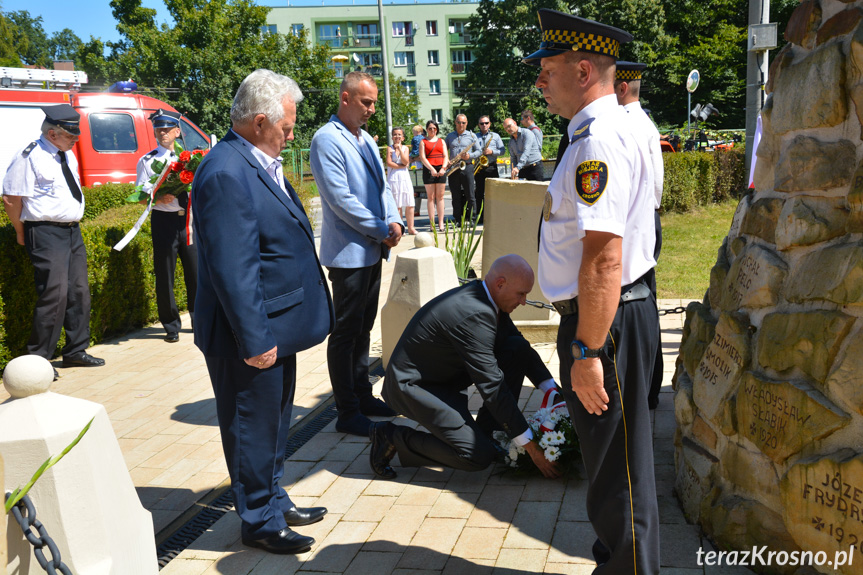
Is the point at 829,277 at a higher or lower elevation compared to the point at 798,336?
higher

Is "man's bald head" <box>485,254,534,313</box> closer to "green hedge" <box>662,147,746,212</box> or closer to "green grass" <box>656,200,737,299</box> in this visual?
"green grass" <box>656,200,737,299</box>

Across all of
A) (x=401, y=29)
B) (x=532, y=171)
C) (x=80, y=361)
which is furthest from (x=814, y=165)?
(x=401, y=29)

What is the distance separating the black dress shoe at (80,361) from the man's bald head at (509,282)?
163 inches

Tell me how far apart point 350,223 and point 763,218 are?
7.80ft

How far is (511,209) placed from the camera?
645 cm

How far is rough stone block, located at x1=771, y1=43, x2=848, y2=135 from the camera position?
2582mm

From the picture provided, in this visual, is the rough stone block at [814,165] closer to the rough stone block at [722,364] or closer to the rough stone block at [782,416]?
the rough stone block at [722,364]

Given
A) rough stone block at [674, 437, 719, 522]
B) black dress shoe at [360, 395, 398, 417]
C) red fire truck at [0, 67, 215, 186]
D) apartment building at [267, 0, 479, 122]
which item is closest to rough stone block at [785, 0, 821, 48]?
rough stone block at [674, 437, 719, 522]

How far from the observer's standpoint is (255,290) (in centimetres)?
316

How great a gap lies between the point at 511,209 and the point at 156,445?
10.9 ft

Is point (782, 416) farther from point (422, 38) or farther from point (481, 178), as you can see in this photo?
point (422, 38)

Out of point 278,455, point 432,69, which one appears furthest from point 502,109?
point 278,455

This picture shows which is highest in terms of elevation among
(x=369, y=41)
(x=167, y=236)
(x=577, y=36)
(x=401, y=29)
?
(x=401, y=29)

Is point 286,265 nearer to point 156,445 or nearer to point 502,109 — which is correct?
point 156,445
